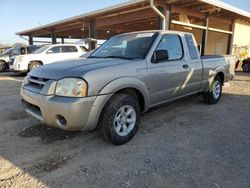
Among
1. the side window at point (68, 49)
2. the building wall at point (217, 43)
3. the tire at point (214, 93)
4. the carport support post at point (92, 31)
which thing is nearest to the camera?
the tire at point (214, 93)

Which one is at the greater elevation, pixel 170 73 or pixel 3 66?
pixel 170 73

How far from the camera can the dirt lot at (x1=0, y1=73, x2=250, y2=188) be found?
98.4 inches

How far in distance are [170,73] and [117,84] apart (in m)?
1.32

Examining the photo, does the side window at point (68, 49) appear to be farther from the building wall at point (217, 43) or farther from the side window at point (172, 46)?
the building wall at point (217, 43)

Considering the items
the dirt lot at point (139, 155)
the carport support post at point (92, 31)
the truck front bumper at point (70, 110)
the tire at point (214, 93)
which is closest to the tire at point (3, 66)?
the carport support post at point (92, 31)

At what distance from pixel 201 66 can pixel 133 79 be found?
7.34 ft

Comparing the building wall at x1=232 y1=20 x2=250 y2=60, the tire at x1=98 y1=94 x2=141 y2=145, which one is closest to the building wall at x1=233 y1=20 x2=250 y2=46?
the building wall at x1=232 y1=20 x2=250 y2=60

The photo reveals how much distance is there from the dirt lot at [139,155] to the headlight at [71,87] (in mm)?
884

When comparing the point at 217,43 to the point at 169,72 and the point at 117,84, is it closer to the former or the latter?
the point at 169,72

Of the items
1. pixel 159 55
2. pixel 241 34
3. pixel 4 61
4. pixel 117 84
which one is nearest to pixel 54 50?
pixel 4 61

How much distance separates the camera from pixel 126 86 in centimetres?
325

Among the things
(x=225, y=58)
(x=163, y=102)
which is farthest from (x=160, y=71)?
(x=225, y=58)

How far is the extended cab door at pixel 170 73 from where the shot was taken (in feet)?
12.3

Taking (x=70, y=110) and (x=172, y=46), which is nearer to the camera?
(x=70, y=110)
